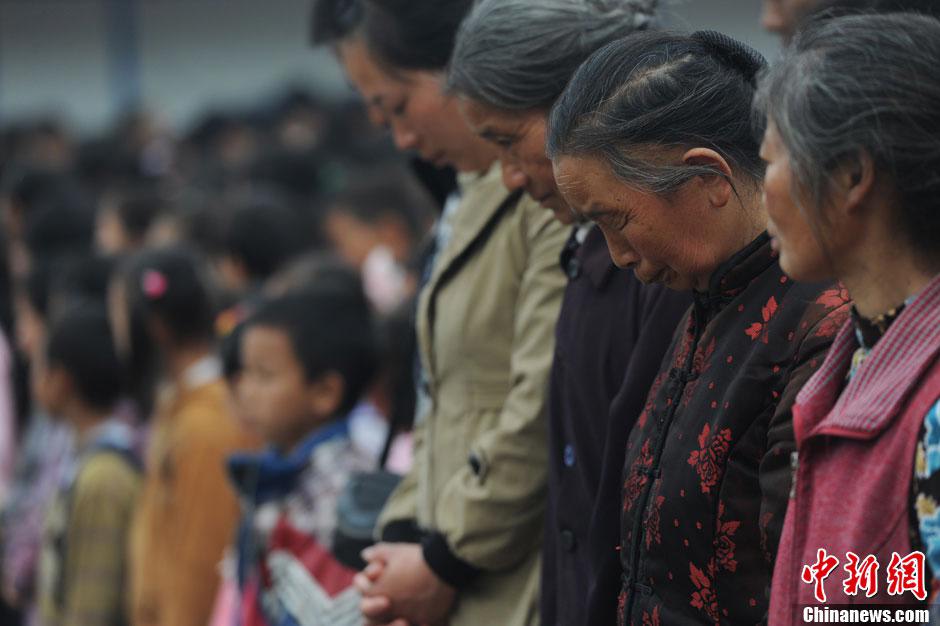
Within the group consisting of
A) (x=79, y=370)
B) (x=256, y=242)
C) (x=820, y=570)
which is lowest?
(x=79, y=370)

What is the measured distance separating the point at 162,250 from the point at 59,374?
58 cm

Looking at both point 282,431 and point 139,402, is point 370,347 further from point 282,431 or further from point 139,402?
point 139,402

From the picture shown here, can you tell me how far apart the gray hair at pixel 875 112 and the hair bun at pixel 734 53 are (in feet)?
1.09

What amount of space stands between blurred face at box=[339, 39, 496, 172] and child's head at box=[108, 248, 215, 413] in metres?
1.54

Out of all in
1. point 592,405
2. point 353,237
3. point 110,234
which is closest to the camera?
point 592,405

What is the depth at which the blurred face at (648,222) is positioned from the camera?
1.98 metres

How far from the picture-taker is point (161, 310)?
441 cm

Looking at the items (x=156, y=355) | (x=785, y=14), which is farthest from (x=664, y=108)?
(x=156, y=355)

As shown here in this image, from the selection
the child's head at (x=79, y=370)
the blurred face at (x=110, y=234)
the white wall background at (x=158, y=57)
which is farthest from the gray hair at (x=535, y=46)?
the white wall background at (x=158, y=57)

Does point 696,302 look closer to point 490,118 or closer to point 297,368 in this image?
point 490,118

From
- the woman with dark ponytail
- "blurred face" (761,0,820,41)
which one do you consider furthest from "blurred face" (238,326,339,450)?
"blurred face" (761,0,820,41)

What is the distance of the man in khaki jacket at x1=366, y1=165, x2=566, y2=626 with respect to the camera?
262 cm

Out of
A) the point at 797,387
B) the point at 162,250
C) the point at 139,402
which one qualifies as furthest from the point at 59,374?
the point at 797,387

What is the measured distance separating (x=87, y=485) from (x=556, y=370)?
236 centimetres
